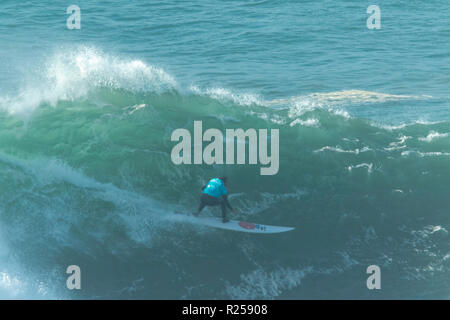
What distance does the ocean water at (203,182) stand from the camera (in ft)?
33.5

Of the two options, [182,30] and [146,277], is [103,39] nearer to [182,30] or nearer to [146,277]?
[182,30]

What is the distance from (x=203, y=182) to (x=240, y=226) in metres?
1.77

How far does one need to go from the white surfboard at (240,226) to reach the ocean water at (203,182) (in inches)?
7.0

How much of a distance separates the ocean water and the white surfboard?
18 centimetres

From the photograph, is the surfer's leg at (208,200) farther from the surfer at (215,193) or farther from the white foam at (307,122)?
the white foam at (307,122)

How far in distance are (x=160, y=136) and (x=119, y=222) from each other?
302cm

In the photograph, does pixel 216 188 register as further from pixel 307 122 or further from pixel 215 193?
pixel 307 122

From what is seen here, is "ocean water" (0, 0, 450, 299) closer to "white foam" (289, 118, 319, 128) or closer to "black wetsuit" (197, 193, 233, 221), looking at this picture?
"white foam" (289, 118, 319, 128)

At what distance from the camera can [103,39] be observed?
24984mm

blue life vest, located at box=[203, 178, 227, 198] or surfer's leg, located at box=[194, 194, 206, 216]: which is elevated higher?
blue life vest, located at box=[203, 178, 227, 198]

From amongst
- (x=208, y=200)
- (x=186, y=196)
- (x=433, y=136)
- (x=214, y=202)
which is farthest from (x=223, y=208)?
(x=433, y=136)

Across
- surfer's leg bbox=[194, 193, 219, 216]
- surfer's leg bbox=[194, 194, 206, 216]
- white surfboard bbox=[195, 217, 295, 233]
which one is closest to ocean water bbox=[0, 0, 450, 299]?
white surfboard bbox=[195, 217, 295, 233]

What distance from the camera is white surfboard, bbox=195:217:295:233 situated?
1125 centimetres

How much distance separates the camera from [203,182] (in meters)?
12.6
